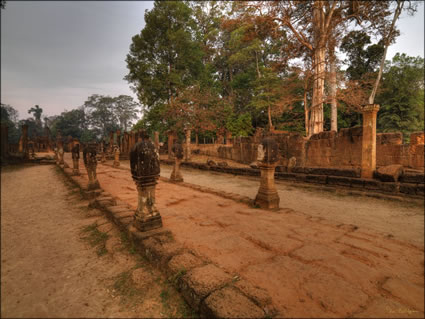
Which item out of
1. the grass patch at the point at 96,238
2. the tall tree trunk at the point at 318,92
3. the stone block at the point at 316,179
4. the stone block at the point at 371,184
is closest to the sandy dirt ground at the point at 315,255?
the grass patch at the point at 96,238

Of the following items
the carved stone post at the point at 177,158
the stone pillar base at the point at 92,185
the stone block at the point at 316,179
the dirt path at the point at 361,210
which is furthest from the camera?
the carved stone post at the point at 177,158

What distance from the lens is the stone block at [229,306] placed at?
1450 mm

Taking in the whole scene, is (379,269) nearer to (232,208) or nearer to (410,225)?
(410,225)

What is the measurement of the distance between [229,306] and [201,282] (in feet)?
1.12

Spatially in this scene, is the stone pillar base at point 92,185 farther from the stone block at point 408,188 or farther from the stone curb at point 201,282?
the stone block at point 408,188

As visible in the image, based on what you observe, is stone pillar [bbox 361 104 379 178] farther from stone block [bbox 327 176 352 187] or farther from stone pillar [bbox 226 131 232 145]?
stone pillar [bbox 226 131 232 145]

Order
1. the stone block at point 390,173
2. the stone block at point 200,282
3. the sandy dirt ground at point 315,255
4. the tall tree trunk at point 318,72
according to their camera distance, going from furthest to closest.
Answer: the tall tree trunk at point 318,72
the stone block at point 390,173
the stone block at point 200,282
the sandy dirt ground at point 315,255

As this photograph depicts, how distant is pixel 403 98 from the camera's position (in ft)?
56.4

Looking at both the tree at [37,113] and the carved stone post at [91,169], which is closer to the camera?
the carved stone post at [91,169]

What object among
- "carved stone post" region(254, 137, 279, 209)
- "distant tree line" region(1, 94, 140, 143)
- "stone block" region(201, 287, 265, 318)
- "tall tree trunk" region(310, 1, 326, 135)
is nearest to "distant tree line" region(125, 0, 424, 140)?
"tall tree trunk" region(310, 1, 326, 135)

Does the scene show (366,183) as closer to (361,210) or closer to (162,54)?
(361,210)

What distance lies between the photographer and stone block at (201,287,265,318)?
1.45 metres

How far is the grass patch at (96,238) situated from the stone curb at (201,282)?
17.6 inches

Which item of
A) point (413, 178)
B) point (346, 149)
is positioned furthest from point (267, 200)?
point (346, 149)
